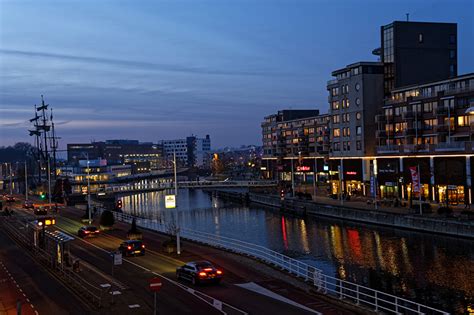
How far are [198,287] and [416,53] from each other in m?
97.0

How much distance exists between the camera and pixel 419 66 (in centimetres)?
11750

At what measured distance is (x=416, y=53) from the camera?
117375 mm

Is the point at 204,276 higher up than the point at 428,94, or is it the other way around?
the point at 428,94

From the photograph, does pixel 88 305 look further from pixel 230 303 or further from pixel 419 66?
pixel 419 66

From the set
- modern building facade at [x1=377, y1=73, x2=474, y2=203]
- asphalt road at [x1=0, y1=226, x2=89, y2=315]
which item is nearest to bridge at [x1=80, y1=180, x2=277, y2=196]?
modern building facade at [x1=377, y1=73, x2=474, y2=203]

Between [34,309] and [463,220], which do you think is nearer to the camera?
[34,309]

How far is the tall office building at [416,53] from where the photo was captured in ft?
380

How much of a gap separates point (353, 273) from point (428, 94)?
58196 mm

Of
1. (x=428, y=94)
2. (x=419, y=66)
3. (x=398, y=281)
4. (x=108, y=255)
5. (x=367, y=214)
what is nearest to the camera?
(x=398, y=281)

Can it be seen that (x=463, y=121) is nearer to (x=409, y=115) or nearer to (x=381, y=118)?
(x=409, y=115)

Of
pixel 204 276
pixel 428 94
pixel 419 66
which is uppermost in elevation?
pixel 419 66

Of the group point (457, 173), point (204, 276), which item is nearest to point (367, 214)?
point (457, 173)

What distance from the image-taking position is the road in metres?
30.0

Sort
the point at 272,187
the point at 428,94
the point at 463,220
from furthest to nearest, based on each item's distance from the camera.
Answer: the point at 272,187 < the point at 428,94 < the point at 463,220
